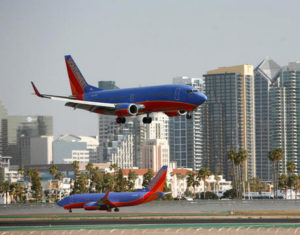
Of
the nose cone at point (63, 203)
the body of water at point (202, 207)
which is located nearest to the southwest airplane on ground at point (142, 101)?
the body of water at point (202, 207)

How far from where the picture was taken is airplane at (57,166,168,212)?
185625 mm

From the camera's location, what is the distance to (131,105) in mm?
105625

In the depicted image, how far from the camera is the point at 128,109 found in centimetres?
10562

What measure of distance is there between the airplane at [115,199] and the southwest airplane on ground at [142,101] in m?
74.4

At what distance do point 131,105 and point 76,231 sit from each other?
19.5 meters

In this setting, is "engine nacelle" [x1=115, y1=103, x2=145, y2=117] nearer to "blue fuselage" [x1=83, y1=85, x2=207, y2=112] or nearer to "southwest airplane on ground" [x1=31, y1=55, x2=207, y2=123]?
"southwest airplane on ground" [x1=31, y1=55, x2=207, y2=123]

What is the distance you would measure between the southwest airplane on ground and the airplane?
74448 mm

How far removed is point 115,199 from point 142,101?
85149mm

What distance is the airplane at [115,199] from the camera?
18562 centimetres

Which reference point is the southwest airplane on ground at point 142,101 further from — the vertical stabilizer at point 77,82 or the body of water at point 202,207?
the body of water at point 202,207

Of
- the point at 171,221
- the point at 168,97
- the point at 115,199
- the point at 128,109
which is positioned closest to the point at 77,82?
the point at 128,109

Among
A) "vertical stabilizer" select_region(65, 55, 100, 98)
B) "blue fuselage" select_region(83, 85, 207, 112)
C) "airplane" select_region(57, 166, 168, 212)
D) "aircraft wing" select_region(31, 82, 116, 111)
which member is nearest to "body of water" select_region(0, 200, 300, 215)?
"airplane" select_region(57, 166, 168, 212)

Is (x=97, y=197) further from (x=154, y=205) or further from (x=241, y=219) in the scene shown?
(x=241, y=219)

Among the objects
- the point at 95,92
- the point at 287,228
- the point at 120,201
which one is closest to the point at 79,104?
the point at 95,92
